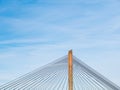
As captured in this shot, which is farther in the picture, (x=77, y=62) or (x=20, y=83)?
(x=77, y=62)

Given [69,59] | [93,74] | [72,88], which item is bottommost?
[72,88]

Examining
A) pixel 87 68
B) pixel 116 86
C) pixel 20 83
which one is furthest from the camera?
pixel 87 68

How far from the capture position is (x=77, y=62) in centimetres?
770

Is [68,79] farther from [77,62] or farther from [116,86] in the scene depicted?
[116,86]

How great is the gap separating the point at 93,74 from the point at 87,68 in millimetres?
289

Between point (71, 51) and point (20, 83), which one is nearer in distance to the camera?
point (20, 83)

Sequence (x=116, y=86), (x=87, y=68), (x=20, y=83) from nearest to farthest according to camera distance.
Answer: (x=20, y=83)
(x=116, y=86)
(x=87, y=68)

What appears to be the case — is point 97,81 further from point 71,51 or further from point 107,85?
point 71,51

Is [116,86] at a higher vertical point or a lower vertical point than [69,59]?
lower

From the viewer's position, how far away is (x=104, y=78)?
7355 mm

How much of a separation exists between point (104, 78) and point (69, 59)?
4.14 ft

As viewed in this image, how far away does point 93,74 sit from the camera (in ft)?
24.2

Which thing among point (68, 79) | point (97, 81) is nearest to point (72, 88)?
point (68, 79)

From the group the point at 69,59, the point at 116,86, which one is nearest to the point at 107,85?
the point at 116,86
